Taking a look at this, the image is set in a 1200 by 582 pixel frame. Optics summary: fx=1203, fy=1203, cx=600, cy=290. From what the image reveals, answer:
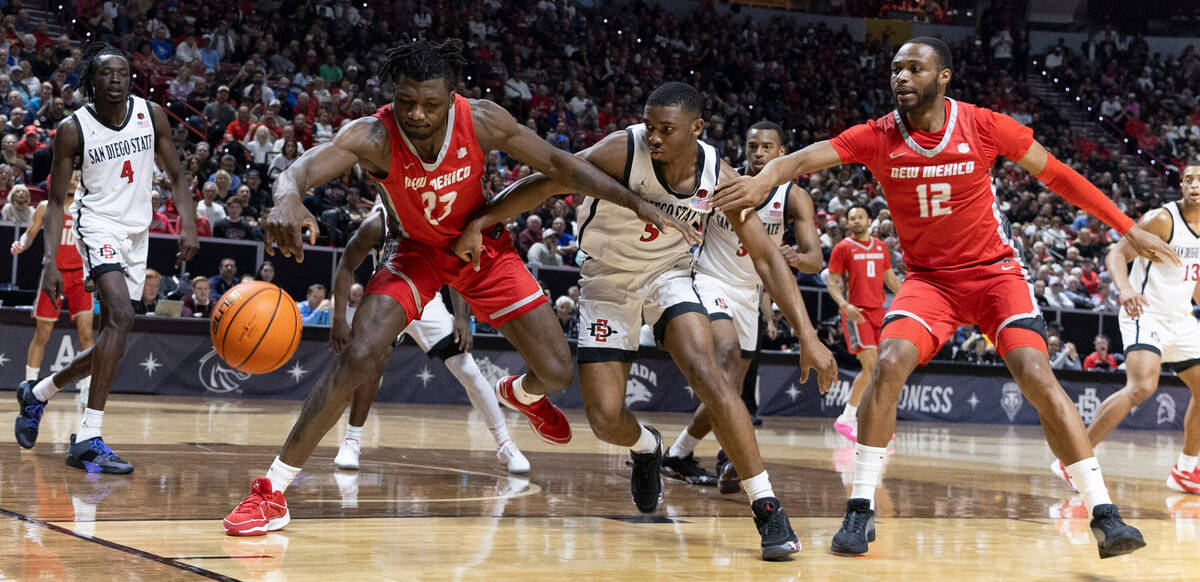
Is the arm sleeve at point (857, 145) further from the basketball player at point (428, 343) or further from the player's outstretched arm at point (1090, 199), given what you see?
the basketball player at point (428, 343)

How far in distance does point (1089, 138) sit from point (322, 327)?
21.1 metres

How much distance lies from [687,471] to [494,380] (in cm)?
625

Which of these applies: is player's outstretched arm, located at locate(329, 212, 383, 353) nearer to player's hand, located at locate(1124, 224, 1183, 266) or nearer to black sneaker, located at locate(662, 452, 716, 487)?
black sneaker, located at locate(662, 452, 716, 487)

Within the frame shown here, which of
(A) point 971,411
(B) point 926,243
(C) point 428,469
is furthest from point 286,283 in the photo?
(B) point 926,243

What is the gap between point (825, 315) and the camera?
16.2 metres

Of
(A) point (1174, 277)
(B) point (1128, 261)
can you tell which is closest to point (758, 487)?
(B) point (1128, 261)

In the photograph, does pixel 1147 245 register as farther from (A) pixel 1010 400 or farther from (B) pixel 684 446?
(A) pixel 1010 400

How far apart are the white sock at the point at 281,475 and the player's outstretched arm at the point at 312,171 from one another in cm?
82

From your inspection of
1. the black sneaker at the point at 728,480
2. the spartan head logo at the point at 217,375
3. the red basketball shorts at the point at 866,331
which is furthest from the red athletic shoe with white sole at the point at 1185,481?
the spartan head logo at the point at 217,375

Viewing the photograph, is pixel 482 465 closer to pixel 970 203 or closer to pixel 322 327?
pixel 970 203

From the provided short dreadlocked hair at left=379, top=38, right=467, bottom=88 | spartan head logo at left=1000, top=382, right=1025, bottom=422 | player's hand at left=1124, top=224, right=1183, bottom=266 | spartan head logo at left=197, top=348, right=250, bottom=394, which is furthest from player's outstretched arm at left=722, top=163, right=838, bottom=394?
spartan head logo at left=1000, top=382, right=1025, bottom=422

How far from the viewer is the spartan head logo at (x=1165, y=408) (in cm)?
1670

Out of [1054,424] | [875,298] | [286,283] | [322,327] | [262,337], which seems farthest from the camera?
A: [286,283]

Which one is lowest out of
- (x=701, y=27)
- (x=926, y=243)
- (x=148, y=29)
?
(x=926, y=243)
